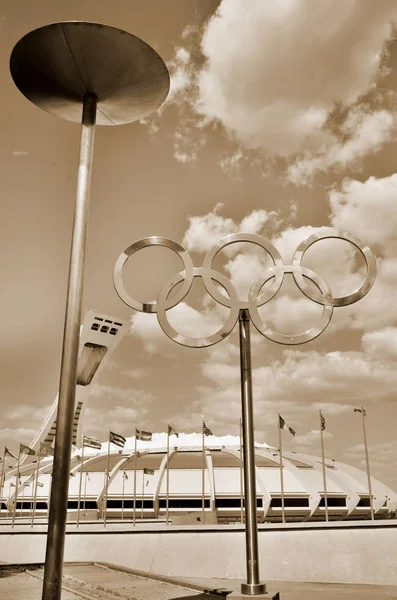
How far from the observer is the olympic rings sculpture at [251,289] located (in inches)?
348

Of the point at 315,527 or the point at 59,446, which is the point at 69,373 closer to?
the point at 59,446

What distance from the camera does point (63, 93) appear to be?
24.4ft

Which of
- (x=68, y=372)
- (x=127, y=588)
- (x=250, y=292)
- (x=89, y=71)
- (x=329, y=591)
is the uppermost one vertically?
→ (x=89, y=71)

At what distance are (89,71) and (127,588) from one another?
842 cm

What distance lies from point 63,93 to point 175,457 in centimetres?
4307

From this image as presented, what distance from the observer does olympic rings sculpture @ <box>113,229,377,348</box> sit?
8836mm

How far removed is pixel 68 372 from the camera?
5.87 meters

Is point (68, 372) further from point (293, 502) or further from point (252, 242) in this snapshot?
point (293, 502)

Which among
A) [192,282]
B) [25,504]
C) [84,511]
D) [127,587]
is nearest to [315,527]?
[127,587]

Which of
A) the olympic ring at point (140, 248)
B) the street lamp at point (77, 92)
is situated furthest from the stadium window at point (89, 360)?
the street lamp at point (77, 92)

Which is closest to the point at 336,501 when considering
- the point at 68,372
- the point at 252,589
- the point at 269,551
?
the point at 269,551

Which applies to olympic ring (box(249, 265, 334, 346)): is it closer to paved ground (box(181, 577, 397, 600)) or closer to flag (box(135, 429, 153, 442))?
paved ground (box(181, 577, 397, 600))

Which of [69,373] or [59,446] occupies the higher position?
[69,373]

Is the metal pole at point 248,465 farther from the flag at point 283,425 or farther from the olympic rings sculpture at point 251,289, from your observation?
the flag at point 283,425
